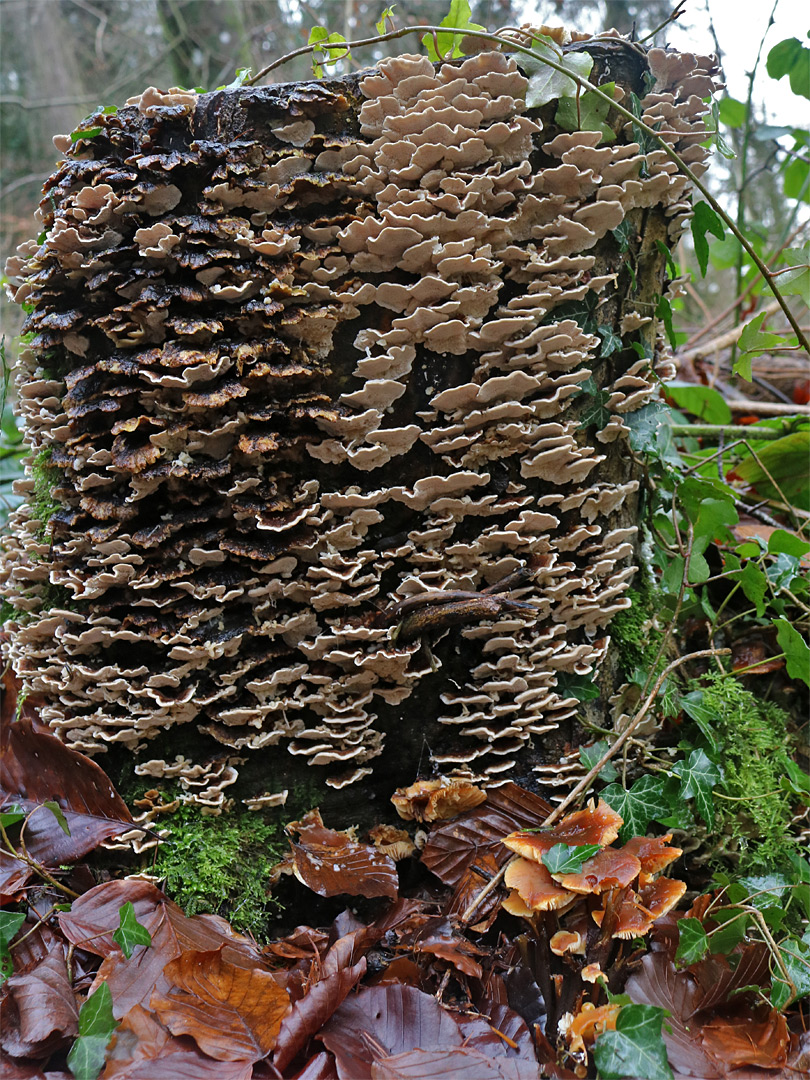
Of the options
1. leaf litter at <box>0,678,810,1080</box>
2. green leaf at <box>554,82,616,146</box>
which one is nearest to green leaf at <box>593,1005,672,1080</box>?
leaf litter at <box>0,678,810,1080</box>

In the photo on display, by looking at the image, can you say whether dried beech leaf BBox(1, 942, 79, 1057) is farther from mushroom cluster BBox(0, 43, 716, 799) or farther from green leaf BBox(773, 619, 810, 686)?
green leaf BBox(773, 619, 810, 686)

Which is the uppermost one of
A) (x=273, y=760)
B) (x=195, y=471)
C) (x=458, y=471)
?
(x=195, y=471)

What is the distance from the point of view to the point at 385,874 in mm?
2568

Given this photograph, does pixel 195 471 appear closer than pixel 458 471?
Yes

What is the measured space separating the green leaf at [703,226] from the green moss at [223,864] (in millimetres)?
3199

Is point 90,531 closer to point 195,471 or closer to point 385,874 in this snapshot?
point 195,471

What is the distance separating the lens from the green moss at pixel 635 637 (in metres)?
3.19

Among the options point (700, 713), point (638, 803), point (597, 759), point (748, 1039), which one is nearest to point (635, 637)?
point (700, 713)

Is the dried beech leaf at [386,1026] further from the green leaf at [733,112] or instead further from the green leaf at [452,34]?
the green leaf at [733,112]

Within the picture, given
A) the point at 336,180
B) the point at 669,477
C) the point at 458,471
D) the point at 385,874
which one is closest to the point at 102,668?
the point at 385,874

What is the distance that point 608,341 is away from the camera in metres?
2.86

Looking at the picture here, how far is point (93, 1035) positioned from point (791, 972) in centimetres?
224

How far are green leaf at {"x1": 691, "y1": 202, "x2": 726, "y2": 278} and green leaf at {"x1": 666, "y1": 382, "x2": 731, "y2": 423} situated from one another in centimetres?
172

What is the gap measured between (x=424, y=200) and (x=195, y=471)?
1338 mm
